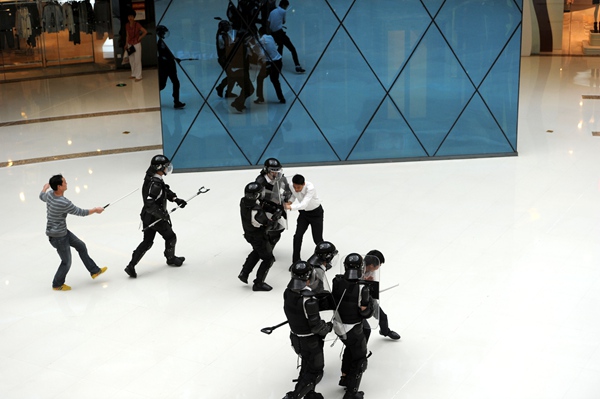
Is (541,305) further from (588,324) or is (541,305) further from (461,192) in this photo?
(461,192)

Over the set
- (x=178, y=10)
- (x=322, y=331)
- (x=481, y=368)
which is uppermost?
(x=178, y=10)

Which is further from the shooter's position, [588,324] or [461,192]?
[461,192]

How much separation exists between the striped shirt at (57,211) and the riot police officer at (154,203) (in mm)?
636

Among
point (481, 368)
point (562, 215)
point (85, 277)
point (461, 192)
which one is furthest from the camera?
point (461, 192)

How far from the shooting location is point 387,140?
A: 12.9 metres

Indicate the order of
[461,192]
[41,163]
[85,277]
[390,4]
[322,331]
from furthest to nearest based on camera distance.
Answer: [41,163] → [390,4] → [461,192] → [85,277] → [322,331]

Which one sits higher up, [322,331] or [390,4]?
[390,4]

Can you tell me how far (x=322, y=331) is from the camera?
653cm

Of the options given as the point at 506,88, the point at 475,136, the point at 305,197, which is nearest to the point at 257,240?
the point at 305,197

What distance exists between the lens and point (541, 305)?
8.42m

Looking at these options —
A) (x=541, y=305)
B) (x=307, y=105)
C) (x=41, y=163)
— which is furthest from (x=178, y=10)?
(x=541, y=305)

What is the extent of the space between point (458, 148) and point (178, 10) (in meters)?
4.44

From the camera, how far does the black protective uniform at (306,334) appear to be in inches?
254

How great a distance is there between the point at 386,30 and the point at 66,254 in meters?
5.79
